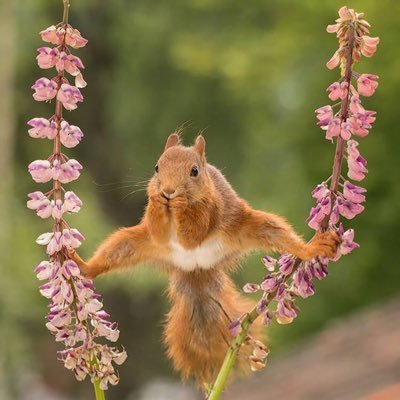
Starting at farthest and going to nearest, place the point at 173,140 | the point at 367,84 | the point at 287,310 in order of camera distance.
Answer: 1. the point at 173,140
2. the point at 287,310
3. the point at 367,84

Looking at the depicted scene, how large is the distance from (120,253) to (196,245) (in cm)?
9

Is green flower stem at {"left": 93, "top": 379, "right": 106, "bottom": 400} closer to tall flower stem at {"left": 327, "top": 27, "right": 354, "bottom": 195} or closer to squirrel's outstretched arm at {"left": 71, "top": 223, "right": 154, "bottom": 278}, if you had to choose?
squirrel's outstretched arm at {"left": 71, "top": 223, "right": 154, "bottom": 278}

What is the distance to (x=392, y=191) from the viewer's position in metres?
7.18

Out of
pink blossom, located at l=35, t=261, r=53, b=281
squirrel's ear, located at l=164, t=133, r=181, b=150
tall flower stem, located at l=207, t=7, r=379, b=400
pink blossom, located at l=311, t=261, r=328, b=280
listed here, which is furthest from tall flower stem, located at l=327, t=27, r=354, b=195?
pink blossom, located at l=35, t=261, r=53, b=281

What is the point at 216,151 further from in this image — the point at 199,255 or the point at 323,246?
the point at 323,246

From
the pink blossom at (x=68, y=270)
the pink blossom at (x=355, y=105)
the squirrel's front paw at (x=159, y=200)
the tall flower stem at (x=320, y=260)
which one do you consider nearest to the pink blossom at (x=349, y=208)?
the tall flower stem at (x=320, y=260)

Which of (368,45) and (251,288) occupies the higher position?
(368,45)

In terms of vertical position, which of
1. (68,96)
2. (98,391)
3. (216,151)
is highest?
(216,151)

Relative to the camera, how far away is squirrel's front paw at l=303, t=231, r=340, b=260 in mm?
1270

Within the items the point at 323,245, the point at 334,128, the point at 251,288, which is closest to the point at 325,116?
the point at 334,128

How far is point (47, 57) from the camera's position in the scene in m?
1.22

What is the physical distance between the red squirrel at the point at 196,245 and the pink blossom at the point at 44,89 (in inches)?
6.9

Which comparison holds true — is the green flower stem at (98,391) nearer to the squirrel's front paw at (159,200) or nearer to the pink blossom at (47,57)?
the squirrel's front paw at (159,200)

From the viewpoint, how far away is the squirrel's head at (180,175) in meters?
1.32
